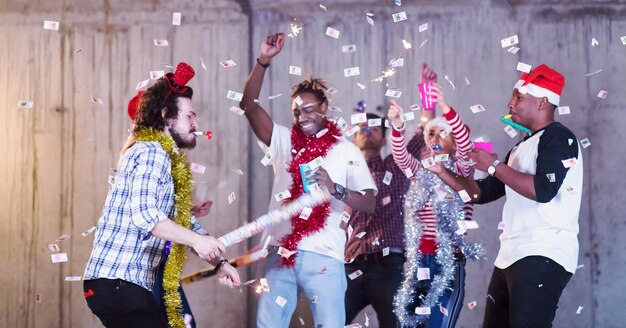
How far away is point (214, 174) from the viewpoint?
487 cm

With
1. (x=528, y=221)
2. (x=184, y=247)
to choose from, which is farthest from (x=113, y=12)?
(x=528, y=221)

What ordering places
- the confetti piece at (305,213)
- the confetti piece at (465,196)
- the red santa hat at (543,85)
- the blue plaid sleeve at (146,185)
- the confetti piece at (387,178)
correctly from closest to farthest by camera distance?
1. the blue plaid sleeve at (146,185)
2. the red santa hat at (543,85)
3. the confetti piece at (465,196)
4. the confetti piece at (305,213)
5. the confetti piece at (387,178)

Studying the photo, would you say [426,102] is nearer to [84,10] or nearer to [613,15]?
[613,15]

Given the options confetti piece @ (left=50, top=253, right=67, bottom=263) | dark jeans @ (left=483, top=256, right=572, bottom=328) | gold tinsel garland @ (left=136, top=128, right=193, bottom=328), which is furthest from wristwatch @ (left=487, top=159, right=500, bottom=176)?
confetti piece @ (left=50, top=253, right=67, bottom=263)

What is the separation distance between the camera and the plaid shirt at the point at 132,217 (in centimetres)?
258

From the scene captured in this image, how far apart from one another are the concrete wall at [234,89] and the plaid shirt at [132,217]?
218cm

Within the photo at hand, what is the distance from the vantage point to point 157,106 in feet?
9.61

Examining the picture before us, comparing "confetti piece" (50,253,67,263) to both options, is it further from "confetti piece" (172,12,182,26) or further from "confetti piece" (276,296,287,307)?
"confetti piece" (276,296,287,307)

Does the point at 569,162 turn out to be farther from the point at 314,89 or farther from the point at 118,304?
the point at 118,304

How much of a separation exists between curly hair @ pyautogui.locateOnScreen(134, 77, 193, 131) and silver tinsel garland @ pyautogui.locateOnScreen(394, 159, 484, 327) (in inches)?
53.2

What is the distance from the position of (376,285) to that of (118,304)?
1.67 metres

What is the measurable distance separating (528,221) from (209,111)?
234cm

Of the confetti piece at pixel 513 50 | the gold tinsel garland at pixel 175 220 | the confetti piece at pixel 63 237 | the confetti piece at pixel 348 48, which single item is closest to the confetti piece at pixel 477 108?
the confetti piece at pixel 513 50

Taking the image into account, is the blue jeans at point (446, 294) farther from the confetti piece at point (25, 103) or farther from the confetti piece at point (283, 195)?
the confetti piece at point (25, 103)
